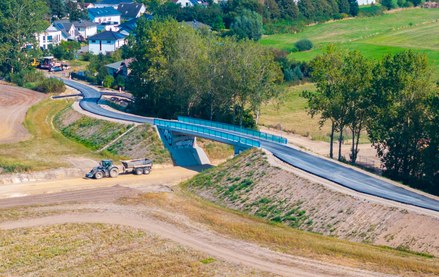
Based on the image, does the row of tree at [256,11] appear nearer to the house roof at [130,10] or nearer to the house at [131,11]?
the house at [131,11]

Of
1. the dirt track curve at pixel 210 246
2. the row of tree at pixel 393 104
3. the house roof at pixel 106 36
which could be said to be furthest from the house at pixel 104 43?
the dirt track curve at pixel 210 246

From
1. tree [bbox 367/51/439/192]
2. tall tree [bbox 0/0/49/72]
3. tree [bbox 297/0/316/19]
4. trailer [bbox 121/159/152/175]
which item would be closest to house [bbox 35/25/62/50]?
tall tree [bbox 0/0/49/72]

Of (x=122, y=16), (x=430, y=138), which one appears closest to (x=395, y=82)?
(x=430, y=138)

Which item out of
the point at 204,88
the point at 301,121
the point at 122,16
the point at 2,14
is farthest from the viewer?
the point at 122,16

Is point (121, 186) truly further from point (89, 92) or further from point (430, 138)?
point (89, 92)

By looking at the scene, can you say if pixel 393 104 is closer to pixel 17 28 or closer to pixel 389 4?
pixel 17 28

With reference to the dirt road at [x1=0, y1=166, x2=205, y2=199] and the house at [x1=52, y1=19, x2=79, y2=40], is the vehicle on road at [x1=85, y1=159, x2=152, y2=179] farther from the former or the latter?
the house at [x1=52, y1=19, x2=79, y2=40]

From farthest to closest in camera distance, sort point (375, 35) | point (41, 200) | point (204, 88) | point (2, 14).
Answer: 1. point (375, 35)
2. point (2, 14)
3. point (204, 88)
4. point (41, 200)

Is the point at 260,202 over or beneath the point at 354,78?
beneath
